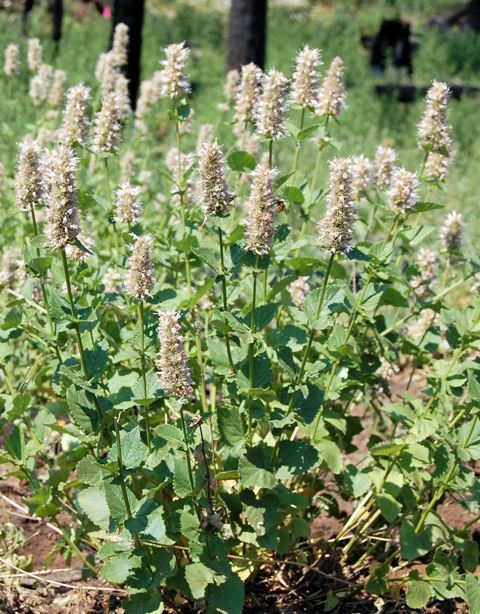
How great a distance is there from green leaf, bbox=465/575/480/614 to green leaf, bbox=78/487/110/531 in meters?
0.98

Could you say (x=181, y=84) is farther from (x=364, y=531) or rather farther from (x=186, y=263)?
(x=364, y=531)

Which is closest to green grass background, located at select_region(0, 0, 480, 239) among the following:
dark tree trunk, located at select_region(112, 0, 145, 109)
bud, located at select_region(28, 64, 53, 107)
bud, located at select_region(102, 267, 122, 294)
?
bud, located at select_region(28, 64, 53, 107)

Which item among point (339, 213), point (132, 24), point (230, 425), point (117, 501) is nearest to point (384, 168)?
point (339, 213)

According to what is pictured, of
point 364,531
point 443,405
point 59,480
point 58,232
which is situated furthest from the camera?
point 364,531

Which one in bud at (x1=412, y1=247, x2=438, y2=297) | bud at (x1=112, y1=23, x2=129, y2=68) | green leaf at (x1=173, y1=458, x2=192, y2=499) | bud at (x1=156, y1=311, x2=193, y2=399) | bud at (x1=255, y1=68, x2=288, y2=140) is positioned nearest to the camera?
bud at (x1=156, y1=311, x2=193, y2=399)

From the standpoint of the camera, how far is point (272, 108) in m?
2.41

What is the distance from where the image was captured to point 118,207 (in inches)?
89.8

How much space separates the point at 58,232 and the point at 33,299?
790mm

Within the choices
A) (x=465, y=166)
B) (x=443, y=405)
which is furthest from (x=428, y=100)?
(x=465, y=166)

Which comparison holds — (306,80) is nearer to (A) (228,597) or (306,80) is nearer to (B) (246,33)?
(A) (228,597)

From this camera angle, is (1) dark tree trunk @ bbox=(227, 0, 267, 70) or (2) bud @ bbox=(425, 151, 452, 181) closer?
(2) bud @ bbox=(425, 151, 452, 181)

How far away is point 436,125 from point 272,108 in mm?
548

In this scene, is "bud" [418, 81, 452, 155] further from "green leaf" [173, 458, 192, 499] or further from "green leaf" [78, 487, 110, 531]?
"green leaf" [78, 487, 110, 531]

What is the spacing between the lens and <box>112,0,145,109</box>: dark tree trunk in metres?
7.59
